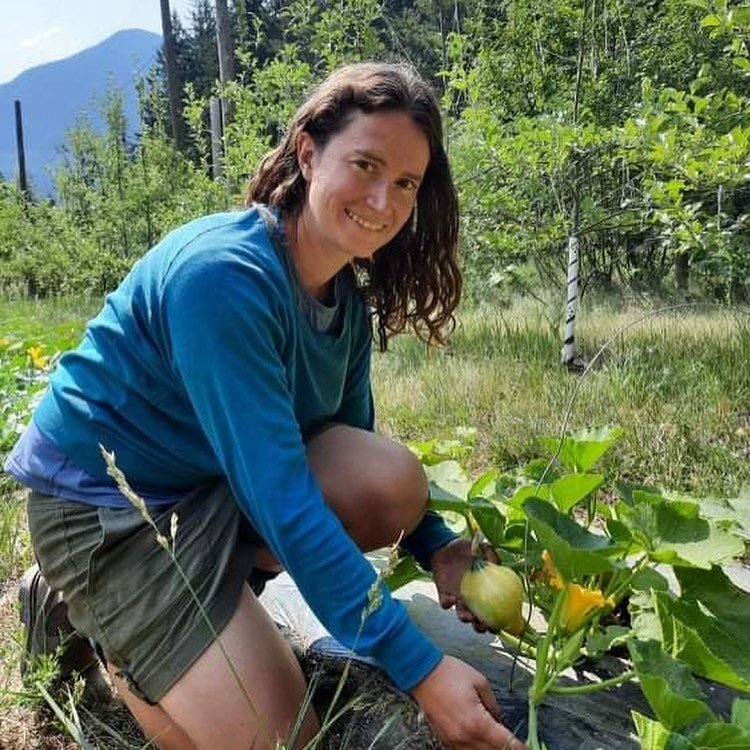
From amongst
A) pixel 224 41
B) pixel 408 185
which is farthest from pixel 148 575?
pixel 224 41

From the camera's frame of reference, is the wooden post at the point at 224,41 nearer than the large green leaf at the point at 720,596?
No

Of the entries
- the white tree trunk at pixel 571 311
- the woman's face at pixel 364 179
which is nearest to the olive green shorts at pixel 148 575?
the woman's face at pixel 364 179

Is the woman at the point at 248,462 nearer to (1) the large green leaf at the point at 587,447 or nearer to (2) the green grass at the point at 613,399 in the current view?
(1) the large green leaf at the point at 587,447

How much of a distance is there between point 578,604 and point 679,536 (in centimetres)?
20

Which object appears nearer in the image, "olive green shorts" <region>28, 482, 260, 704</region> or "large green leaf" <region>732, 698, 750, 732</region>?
"large green leaf" <region>732, 698, 750, 732</region>

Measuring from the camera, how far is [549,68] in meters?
5.52

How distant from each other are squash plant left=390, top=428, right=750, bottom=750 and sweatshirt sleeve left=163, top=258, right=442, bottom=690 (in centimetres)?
25

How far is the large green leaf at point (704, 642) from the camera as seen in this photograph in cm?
115

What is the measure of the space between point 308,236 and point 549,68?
→ 4599 mm

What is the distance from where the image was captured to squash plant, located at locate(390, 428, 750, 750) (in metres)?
1.09

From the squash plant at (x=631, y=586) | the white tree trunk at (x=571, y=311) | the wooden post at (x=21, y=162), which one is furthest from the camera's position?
the wooden post at (x=21, y=162)

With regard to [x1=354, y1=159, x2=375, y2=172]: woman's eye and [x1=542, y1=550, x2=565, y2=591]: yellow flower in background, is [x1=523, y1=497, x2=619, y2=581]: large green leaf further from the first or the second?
[x1=354, y1=159, x2=375, y2=172]: woman's eye

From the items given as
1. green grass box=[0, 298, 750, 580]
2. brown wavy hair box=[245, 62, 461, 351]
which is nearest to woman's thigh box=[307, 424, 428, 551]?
brown wavy hair box=[245, 62, 461, 351]

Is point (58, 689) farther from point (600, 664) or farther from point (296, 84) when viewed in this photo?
point (296, 84)
